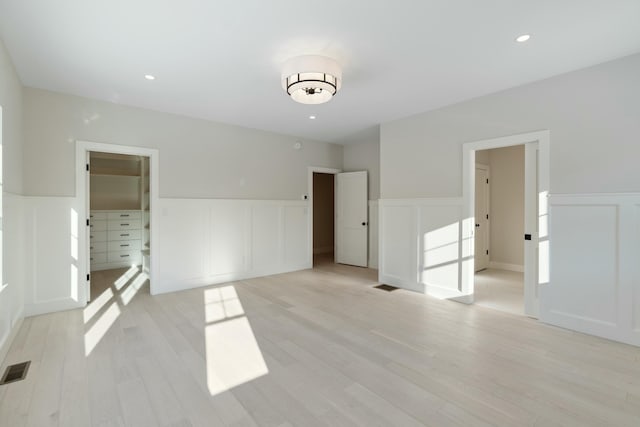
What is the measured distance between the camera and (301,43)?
2514mm

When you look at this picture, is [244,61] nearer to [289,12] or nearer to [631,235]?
[289,12]

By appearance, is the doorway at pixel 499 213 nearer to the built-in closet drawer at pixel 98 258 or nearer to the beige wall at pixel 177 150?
the beige wall at pixel 177 150

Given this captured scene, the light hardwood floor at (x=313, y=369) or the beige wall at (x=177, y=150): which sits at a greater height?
the beige wall at (x=177, y=150)

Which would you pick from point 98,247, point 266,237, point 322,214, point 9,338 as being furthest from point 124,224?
point 322,214

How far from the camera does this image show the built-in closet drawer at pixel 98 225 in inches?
230

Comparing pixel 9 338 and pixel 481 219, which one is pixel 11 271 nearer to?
pixel 9 338

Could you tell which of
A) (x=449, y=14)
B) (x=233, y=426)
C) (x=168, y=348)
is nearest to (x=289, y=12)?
(x=449, y=14)

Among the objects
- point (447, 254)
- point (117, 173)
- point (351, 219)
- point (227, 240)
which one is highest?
point (117, 173)

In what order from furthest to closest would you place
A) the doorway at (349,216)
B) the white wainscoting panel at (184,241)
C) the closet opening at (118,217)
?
the doorway at (349,216), the closet opening at (118,217), the white wainscoting panel at (184,241)

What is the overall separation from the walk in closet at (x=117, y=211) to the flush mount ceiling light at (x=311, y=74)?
4.12 m

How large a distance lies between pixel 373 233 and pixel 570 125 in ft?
12.1

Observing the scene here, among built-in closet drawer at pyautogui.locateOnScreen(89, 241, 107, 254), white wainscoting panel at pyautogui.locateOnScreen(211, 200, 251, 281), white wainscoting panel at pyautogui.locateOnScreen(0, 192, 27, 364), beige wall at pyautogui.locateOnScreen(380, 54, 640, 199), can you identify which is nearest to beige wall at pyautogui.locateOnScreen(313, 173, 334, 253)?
white wainscoting panel at pyautogui.locateOnScreen(211, 200, 251, 281)

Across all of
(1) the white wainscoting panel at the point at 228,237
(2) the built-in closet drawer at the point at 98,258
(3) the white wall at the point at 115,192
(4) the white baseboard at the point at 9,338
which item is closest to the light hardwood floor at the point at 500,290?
(1) the white wainscoting panel at the point at 228,237

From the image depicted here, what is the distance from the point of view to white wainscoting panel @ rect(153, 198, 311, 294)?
438cm
